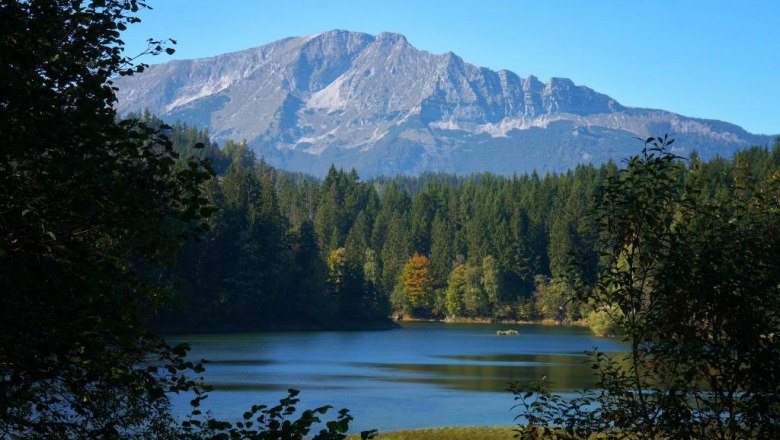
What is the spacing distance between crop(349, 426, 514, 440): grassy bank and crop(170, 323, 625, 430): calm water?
6622 millimetres

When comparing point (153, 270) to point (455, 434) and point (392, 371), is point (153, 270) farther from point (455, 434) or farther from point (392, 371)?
point (392, 371)

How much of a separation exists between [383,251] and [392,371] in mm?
97764

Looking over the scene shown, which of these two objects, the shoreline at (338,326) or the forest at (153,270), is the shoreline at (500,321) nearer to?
the shoreline at (338,326)

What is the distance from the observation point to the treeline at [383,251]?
107m

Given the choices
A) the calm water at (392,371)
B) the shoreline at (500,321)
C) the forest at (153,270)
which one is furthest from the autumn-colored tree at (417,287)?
the forest at (153,270)

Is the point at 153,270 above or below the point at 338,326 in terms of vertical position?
above

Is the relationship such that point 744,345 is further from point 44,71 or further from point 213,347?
point 213,347

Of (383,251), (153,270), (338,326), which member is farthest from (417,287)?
(153,270)

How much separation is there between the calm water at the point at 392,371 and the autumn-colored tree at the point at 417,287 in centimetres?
4015

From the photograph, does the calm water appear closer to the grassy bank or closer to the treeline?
the grassy bank

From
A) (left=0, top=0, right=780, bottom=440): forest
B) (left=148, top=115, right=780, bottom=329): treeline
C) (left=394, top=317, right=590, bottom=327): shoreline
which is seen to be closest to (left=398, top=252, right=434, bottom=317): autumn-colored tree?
(left=148, top=115, right=780, bottom=329): treeline

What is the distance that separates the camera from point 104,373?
9.36 m

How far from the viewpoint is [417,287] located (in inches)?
5842

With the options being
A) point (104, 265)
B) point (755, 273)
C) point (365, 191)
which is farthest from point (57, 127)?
point (365, 191)
